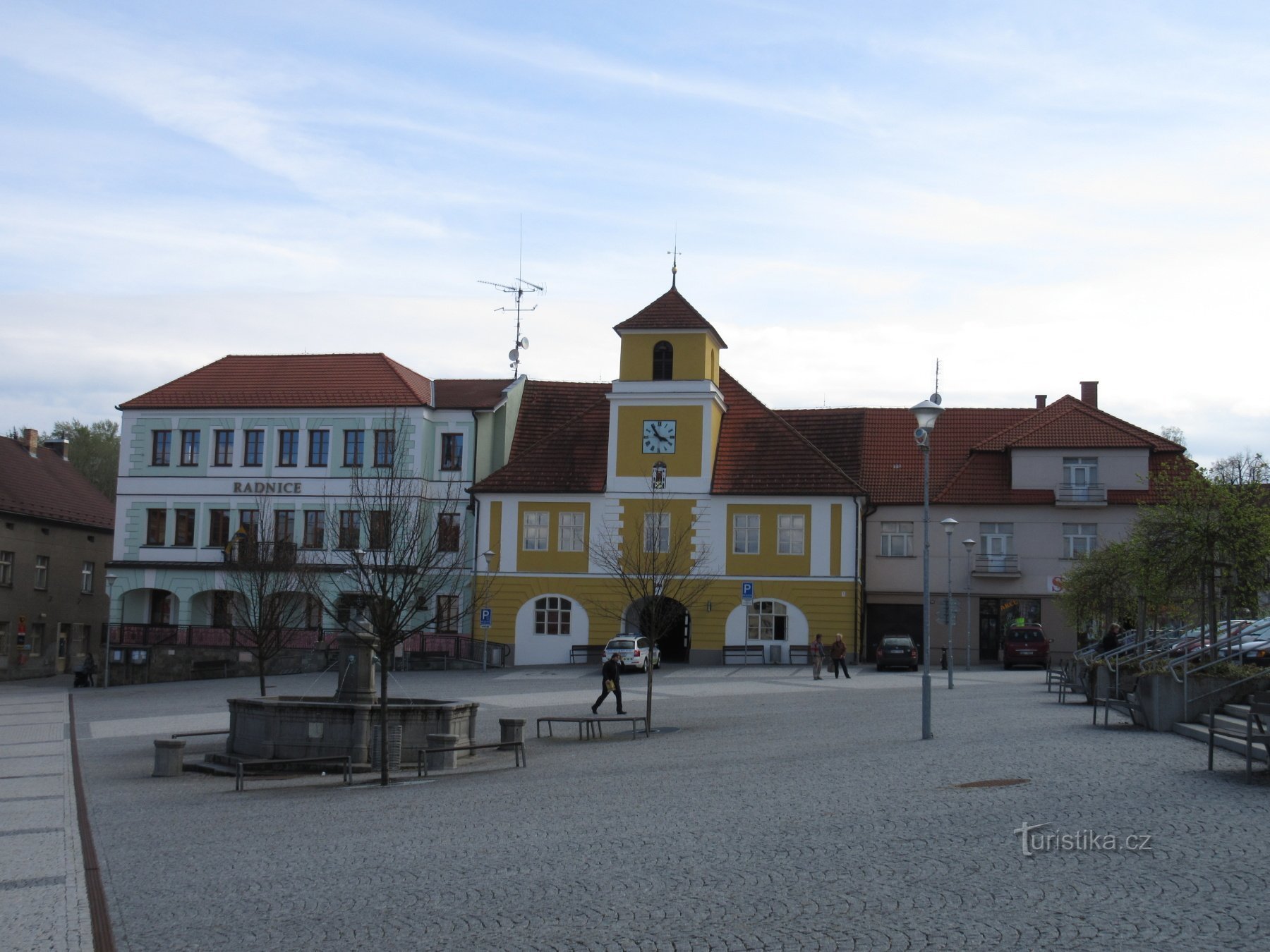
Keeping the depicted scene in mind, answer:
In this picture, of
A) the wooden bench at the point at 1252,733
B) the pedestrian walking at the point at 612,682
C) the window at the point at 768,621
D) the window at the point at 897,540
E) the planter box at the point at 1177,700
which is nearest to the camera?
the wooden bench at the point at 1252,733

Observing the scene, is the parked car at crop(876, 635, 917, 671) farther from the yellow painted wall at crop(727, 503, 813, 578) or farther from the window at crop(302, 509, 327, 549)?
the window at crop(302, 509, 327, 549)

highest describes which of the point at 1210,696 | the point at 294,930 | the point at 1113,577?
the point at 1113,577

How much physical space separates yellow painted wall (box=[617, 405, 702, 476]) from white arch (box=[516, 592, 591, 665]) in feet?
17.6

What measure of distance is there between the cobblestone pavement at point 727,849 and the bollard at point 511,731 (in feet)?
2.14

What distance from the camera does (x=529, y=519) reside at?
5106 cm

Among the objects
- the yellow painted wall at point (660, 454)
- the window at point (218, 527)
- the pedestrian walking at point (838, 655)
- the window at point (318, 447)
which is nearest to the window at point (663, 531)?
the yellow painted wall at point (660, 454)

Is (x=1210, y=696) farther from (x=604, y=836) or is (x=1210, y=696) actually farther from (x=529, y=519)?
(x=529, y=519)

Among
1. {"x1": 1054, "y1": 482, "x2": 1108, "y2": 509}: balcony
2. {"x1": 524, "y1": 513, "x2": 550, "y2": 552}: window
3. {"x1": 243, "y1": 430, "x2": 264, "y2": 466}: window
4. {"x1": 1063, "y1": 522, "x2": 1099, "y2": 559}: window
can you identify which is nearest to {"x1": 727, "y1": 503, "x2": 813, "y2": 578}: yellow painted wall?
{"x1": 524, "y1": 513, "x2": 550, "y2": 552}: window

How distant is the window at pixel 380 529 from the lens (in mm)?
23447

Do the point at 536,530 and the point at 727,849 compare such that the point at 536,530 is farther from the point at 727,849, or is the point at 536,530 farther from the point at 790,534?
the point at 727,849

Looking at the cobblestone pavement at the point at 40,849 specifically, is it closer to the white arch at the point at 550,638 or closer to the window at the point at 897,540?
the white arch at the point at 550,638

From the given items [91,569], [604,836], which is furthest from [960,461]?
[604,836]

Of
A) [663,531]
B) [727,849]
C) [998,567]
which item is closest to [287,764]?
[727,849]

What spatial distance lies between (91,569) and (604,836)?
57.8 meters
